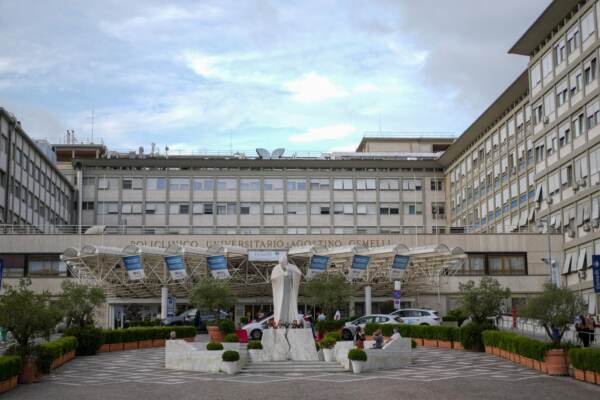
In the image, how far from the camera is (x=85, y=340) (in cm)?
3497

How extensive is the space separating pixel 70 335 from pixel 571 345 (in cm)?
2055

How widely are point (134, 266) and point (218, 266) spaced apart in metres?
5.11

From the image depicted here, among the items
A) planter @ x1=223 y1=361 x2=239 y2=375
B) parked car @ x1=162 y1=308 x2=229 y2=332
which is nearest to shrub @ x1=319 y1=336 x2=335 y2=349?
planter @ x1=223 y1=361 x2=239 y2=375

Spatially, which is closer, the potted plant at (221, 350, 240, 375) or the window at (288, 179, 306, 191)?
the potted plant at (221, 350, 240, 375)

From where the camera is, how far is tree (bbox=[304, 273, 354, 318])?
154ft

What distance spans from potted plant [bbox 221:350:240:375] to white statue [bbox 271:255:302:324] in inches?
186

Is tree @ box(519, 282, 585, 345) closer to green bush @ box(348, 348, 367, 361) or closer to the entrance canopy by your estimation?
green bush @ box(348, 348, 367, 361)

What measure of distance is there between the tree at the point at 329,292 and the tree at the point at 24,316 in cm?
2259

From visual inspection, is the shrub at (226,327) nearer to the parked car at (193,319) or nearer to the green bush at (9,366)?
the green bush at (9,366)

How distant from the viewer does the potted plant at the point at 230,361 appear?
28047mm

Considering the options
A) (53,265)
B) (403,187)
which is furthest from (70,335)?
(403,187)

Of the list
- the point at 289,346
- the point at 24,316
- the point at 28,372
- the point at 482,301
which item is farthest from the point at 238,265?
the point at 28,372

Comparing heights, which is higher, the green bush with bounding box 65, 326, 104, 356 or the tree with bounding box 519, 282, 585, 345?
the tree with bounding box 519, 282, 585, 345

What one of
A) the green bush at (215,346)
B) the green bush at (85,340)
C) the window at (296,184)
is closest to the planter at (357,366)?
the green bush at (215,346)
